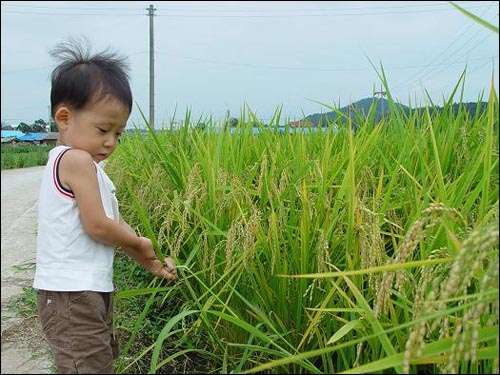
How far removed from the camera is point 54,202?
1.31 meters

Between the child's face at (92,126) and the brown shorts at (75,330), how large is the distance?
1.18 ft

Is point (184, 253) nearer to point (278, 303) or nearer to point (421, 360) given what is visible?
point (278, 303)

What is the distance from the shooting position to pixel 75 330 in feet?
4.23

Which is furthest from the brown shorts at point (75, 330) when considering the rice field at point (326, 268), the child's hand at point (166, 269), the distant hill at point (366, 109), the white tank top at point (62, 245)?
the distant hill at point (366, 109)

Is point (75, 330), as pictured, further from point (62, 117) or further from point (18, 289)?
point (18, 289)

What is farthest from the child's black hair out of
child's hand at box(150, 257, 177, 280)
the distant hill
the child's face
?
the distant hill

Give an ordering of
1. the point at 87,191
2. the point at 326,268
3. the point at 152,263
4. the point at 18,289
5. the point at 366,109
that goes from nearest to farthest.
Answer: the point at 87,191 → the point at 326,268 → the point at 152,263 → the point at 18,289 → the point at 366,109

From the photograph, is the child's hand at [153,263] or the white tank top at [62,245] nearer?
the white tank top at [62,245]

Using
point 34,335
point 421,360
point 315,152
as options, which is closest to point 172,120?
point 315,152

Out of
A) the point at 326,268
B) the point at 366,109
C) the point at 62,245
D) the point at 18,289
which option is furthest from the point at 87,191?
the point at 366,109

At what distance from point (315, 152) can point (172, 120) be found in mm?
1458

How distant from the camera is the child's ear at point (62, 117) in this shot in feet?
4.43

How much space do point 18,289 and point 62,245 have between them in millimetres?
1061

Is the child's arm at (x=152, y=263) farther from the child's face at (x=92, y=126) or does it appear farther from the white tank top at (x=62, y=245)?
the child's face at (x=92, y=126)
